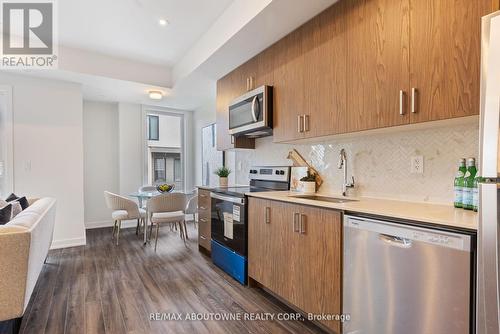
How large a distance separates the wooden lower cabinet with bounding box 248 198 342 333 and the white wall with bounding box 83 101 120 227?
3710 millimetres

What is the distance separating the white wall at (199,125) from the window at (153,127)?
0.77m

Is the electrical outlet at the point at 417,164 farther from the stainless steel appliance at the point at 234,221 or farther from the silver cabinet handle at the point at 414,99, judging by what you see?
the stainless steel appliance at the point at 234,221

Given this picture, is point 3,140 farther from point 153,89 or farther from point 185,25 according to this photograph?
point 185,25

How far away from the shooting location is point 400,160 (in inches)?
75.2

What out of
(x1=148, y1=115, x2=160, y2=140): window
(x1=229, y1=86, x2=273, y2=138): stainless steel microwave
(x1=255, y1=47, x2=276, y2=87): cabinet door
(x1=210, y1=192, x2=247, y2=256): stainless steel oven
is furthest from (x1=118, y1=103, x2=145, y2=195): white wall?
(x1=255, y1=47, x2=276, y2=87): cabinet door

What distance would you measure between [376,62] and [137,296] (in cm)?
263

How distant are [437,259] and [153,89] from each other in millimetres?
4086

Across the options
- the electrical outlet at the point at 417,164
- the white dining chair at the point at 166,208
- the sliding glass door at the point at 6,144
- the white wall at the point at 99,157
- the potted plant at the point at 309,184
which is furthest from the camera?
the white wall at the point at 99,157

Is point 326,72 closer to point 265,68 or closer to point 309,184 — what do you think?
point 265,68

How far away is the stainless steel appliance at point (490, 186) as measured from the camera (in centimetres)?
86

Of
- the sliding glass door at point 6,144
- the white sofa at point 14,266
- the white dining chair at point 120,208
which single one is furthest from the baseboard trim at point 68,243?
the white sofa at point 14,266
